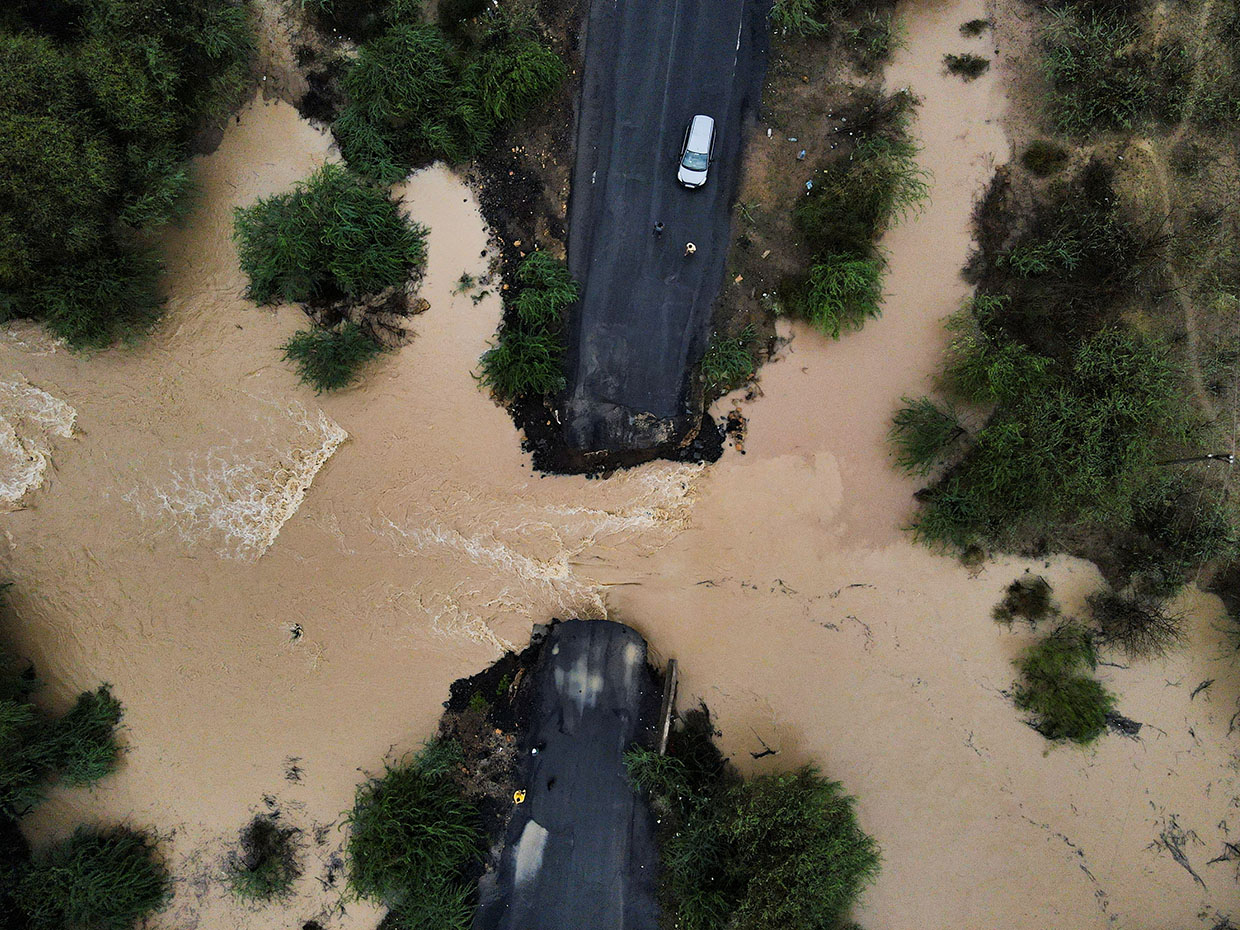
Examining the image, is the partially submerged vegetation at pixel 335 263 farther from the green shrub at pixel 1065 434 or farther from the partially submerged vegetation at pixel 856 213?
the green shrub at pixel 1065 434

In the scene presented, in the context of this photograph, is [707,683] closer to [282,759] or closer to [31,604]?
[282,759]

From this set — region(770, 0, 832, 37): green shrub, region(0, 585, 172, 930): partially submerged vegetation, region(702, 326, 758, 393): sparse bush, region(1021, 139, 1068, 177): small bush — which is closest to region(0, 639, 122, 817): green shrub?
region(0, 585, 172, 930): partially submerged vegetation

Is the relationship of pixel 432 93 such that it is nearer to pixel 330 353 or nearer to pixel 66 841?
pixel 330 353

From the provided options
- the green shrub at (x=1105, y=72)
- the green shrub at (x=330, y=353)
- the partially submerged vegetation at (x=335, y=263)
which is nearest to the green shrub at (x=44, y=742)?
the green shrub at (x=330, y=353)

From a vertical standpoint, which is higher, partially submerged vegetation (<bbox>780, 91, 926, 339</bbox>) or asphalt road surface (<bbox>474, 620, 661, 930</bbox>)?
partially submerged vegetation (<bbox>780, 91, 926, 339</bbox>)

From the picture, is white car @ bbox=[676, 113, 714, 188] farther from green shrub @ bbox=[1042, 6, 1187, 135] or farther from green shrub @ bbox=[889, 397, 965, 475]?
green shrub @ bbox=[1042, 6, 1187, 135]

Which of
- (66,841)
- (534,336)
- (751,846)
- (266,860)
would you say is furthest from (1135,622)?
(66,841)
